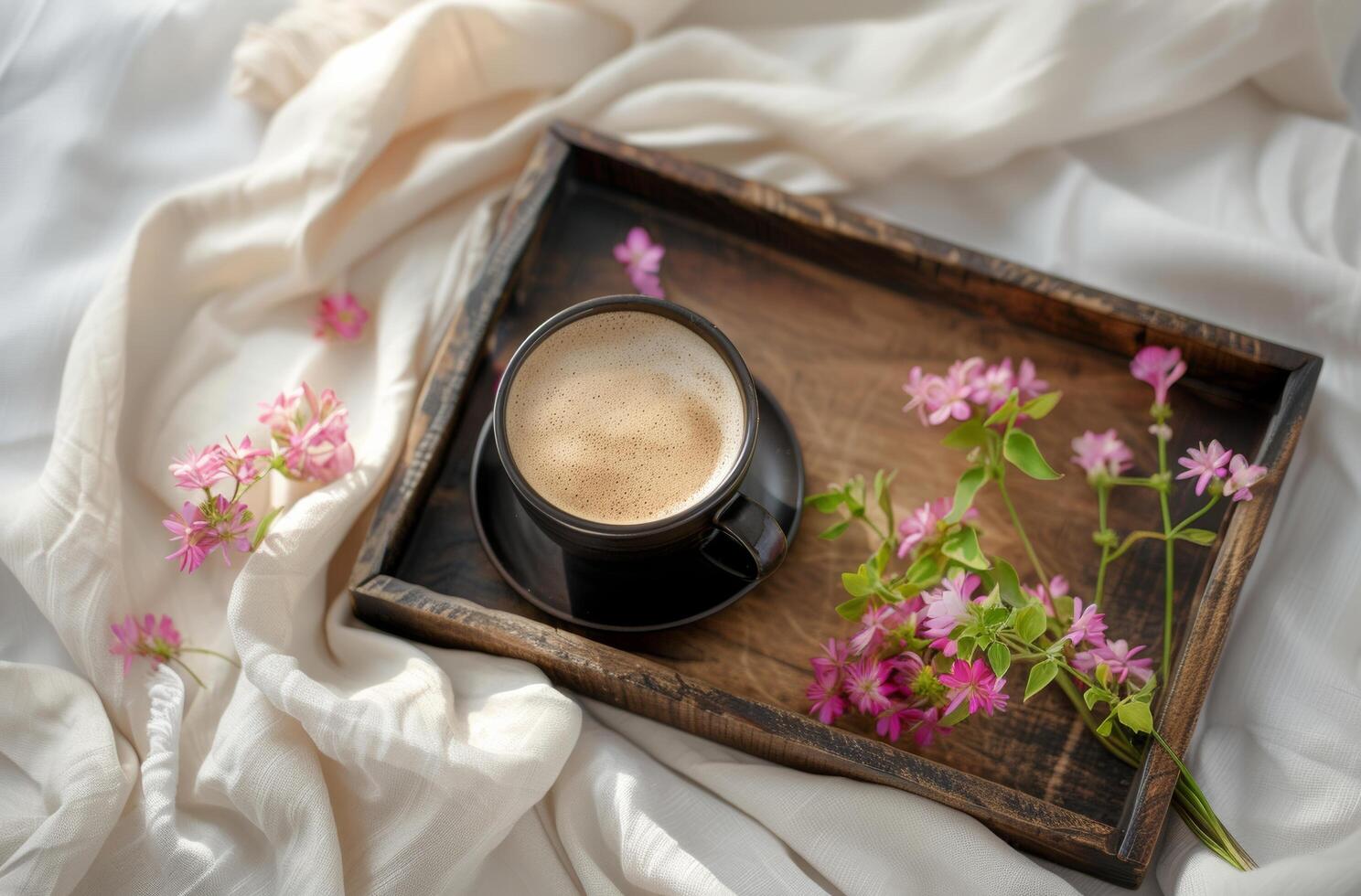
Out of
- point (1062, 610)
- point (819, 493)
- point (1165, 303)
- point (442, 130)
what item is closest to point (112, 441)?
→ point (442, 130)

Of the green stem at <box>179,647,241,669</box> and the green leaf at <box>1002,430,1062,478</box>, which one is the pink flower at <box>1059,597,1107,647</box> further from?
the green stem at <box>179,647,241,669</box>

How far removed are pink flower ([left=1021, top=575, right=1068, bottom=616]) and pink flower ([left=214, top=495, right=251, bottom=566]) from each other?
0.57m

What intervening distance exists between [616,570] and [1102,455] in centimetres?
39

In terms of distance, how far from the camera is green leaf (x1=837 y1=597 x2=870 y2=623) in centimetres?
79

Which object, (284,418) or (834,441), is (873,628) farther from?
(284,418)

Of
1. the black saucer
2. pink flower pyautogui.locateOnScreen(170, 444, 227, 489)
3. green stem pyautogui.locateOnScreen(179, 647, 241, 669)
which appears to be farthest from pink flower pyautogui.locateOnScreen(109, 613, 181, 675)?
the black saucer

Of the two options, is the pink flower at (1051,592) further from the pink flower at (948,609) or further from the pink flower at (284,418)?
the pink flower at (284,418)

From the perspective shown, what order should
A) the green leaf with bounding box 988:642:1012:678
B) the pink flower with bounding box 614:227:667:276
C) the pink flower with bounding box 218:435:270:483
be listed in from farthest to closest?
the pink flower with bounding box 614:227:667:276, the pink flower with bounding box 218:435:270:483, the green leaf with bounding box 988:642:1012:678

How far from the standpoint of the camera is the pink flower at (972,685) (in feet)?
2.45

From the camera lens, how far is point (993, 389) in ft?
2.92

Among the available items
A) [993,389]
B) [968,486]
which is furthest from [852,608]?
[993,389]

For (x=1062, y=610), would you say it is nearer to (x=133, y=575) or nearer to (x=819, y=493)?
(x=819, y=493)

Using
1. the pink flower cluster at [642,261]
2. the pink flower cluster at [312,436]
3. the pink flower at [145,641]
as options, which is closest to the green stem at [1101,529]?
the pink flower cluster at [642,261]

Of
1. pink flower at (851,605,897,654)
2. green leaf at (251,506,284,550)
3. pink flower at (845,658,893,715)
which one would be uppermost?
pink flower at (851,605,897,654)
